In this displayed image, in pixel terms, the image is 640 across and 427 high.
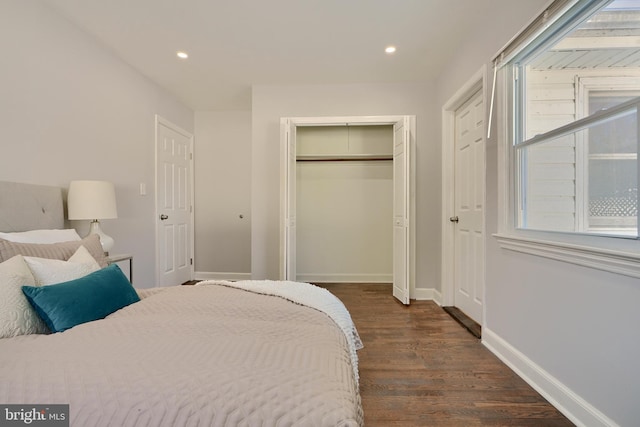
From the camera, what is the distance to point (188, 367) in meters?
0.79

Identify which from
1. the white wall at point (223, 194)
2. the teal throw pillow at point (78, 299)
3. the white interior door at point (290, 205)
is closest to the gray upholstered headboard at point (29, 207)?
the teal throw pillow at point (78, 299)

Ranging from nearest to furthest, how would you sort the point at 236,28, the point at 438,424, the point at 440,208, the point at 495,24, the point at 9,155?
1. the point at 438,424
2. the point at 9,155
3. the point at 495,24
4. the point at 236,28
5. the point at 440,208

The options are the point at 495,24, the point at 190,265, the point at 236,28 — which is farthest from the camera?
the point at 190,265

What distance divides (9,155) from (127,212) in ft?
3.92

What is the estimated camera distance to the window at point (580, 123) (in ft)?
4.10

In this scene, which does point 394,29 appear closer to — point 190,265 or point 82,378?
point 82,378

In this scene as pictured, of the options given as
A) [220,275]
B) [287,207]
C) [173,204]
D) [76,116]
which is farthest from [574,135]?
[220,275]

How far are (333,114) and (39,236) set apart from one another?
2.89 m

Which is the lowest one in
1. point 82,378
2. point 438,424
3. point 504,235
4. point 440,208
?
point 438,424

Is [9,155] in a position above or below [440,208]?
above

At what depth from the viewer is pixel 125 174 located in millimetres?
2969

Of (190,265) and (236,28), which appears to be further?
(190,265)

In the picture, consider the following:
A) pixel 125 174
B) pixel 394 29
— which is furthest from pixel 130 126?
pixel 394 29

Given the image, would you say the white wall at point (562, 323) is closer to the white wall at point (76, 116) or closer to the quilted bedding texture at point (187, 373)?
the quilted bedding texture at point (187, 373)
